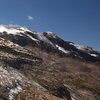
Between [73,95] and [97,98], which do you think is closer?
[73,95]

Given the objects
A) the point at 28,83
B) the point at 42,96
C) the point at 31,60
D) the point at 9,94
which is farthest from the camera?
the point at 31,60

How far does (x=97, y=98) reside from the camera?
6456cm

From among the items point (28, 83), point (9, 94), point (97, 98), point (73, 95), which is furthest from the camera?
point (97, 98)

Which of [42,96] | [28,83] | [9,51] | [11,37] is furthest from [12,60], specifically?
[11,37]

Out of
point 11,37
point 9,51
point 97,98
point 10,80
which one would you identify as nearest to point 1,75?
point 10,80

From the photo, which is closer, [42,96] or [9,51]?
[42,96]

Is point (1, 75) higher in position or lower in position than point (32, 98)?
higher

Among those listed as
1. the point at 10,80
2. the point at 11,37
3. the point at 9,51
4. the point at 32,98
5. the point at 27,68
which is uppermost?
the point at 11,37

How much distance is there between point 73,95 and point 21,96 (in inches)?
785

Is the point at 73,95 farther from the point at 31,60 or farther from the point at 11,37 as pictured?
the point at 11,37

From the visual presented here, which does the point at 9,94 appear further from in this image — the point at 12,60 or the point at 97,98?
the point at 97,98

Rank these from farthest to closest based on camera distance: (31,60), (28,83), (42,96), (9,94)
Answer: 1. (31,60)
2. (28,83)
3. (42,96)
4. (9,94)

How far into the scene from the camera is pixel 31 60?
235 ft

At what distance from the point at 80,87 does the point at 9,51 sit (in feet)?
76.2
